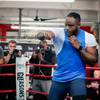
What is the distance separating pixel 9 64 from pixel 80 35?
2.64m

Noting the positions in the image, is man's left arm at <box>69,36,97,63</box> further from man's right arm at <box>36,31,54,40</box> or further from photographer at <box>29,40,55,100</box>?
photographer at <box>29,40,55,100</box>

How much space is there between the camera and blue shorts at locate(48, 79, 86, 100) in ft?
8.69

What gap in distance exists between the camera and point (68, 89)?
273 centimetres

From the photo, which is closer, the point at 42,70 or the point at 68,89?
the point at 68,89

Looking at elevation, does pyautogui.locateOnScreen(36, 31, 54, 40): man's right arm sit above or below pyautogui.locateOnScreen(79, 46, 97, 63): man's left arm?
above

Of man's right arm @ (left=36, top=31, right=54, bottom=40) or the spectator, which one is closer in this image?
the spectator

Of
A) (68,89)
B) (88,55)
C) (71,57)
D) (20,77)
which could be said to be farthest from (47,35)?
(20,77)

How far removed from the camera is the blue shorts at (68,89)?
2648mm

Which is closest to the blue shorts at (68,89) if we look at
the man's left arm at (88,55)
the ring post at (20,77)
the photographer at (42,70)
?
the man's left arm at (88,55)

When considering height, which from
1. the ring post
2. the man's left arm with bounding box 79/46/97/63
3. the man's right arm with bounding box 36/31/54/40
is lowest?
the ring post

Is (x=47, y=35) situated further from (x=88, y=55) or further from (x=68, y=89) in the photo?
(x=68, y=89)

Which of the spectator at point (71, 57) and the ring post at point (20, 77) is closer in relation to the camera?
the spectator at point (71, 57)

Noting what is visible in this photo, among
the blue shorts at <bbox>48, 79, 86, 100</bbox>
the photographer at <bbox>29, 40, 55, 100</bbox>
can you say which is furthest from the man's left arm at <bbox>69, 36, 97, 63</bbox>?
the photographer at <bbox>29, 40, 55, 100</bbox>

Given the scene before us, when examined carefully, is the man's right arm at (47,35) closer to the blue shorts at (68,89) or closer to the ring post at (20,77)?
the blue shorts at (68,89)
